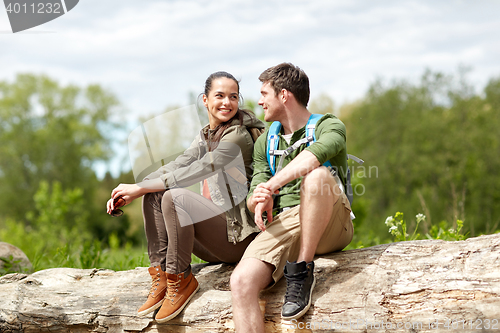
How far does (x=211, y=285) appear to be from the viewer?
117 inches

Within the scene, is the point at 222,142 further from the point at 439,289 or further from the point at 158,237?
the point at 439,289

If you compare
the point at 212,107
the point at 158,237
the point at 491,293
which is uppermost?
the point at 212,107

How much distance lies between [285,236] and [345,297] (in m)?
0.53

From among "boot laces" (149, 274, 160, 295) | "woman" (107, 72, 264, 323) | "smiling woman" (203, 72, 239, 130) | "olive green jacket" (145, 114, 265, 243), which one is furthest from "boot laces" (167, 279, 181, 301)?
"smiling woman" (203, 72, 239, 130)

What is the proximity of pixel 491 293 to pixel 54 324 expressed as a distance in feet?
10.1

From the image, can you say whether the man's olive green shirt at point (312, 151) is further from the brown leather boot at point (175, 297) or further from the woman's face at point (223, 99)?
the brown leather boot at point (175, 297)

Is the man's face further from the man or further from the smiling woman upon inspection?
the smiling woman

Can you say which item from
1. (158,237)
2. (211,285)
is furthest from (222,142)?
(211,285)

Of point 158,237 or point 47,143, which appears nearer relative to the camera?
point 158,237

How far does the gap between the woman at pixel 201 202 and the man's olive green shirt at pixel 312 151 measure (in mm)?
164

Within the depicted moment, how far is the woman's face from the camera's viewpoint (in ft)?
9.66

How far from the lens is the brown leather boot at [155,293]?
283 cm

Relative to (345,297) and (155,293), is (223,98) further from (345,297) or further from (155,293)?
(345,297)

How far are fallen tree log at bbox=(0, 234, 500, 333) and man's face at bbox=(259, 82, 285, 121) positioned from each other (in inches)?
42.5
